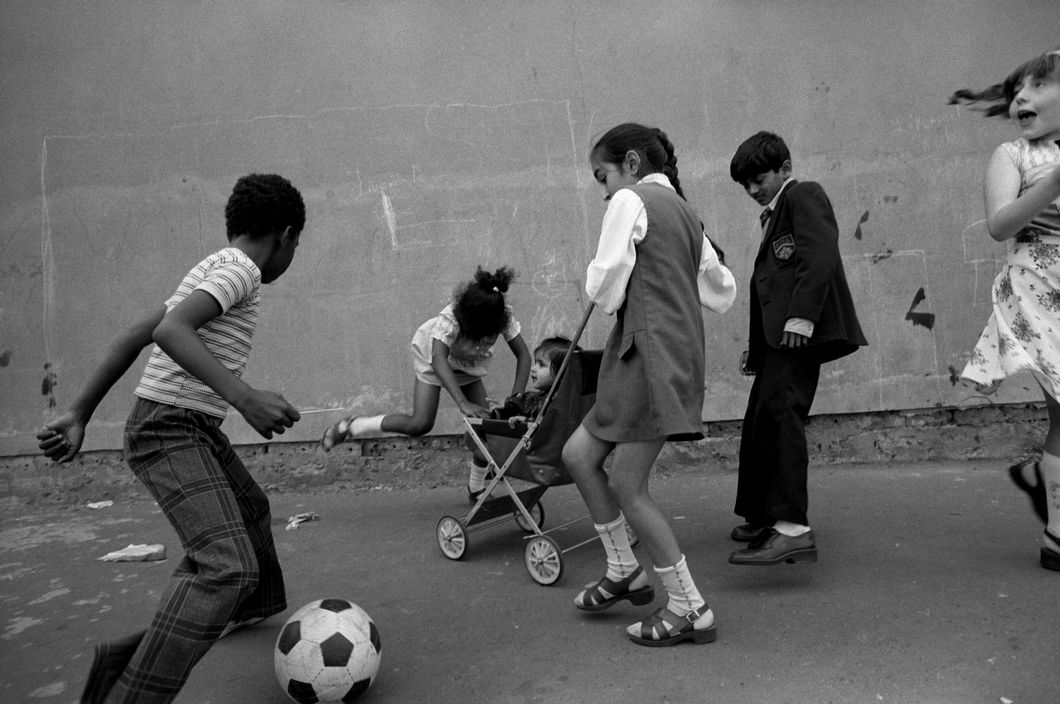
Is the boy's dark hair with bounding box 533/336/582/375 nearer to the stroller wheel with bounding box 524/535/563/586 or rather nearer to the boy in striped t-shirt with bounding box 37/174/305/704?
the stroller wheel with bounding box 524/535/563/586

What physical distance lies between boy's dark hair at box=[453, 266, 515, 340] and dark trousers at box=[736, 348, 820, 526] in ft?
5.02

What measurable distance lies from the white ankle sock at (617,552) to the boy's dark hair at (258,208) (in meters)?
1.57

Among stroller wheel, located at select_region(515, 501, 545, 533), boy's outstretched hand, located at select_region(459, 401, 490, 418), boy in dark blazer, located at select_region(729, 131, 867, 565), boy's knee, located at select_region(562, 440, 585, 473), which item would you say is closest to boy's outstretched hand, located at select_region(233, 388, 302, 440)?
boy's knee, located at select_region(562, 440, 585, 473)

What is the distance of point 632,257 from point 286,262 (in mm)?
1192

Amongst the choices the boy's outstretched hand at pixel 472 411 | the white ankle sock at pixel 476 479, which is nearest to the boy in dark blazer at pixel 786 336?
the boy's outstretched hand at pixel 472 411

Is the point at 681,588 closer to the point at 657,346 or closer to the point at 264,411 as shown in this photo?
the point at 657,346

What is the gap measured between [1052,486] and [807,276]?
50.0 inches

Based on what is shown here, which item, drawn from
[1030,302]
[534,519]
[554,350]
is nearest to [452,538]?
[534,519]

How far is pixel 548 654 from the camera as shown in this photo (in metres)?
2.78

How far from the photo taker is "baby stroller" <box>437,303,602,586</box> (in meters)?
3.47

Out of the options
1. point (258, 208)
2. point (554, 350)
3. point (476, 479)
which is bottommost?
point (476, 479)

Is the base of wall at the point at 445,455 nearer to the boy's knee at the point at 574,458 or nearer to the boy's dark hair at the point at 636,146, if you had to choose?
the boy's knee at the point at 574,458

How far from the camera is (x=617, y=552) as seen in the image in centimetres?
295

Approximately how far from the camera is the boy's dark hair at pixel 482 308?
4.41 metres
